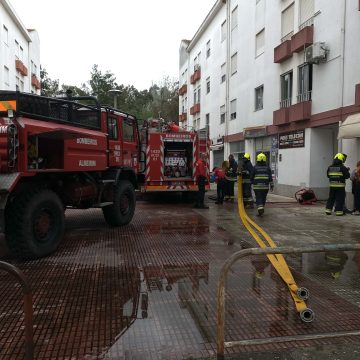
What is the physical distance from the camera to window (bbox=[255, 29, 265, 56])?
20.6 metres

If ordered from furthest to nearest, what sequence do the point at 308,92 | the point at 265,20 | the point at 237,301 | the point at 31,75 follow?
1. the point at 31,75
2. the point at 265,20
3. the point at 308,92
4. the point at 237,301

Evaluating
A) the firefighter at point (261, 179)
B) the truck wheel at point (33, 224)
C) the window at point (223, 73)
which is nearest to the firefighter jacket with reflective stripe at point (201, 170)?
the firefighter at point (261, 179)

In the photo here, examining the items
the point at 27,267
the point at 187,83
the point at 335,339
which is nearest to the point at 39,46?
the point at 187,83

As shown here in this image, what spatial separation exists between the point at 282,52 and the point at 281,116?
8.82ft

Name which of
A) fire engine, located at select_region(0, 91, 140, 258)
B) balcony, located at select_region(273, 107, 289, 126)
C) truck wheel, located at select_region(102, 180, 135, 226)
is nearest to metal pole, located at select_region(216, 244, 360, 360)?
fire engine, located at select_region(0, 91, 140, 258)

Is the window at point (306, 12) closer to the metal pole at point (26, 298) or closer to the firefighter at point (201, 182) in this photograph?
the firefighter at point (201, 182)

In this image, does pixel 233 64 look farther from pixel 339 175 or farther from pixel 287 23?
pixel 339 175

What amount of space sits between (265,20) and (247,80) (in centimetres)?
349

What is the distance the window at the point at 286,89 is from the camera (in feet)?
58.4

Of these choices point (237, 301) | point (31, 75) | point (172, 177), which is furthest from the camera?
point (31, 75)

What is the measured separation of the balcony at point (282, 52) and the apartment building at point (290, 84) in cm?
4

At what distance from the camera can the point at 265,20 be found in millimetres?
19984

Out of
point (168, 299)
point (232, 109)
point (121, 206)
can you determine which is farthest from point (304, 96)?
point (168, 299)

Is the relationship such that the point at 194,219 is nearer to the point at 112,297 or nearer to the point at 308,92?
the point at 112,297
